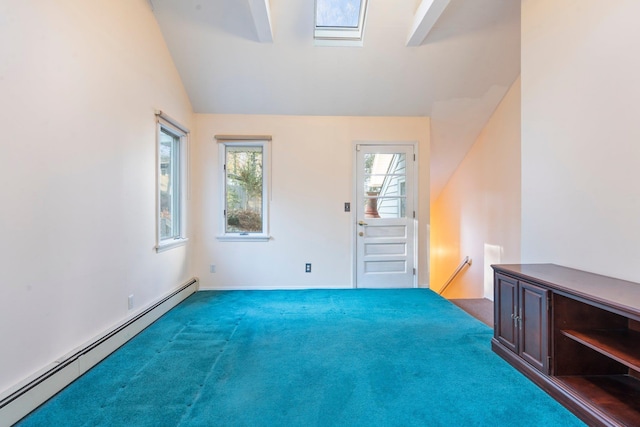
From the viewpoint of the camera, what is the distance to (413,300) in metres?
3.65

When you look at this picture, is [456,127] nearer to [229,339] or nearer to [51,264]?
[229,339]

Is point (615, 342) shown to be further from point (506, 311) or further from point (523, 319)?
point (506, 311)

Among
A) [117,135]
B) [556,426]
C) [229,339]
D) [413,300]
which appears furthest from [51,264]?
[413,300]

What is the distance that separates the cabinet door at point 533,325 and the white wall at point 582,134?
45 cm

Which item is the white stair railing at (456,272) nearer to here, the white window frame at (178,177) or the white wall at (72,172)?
the white window frame at (178,177)

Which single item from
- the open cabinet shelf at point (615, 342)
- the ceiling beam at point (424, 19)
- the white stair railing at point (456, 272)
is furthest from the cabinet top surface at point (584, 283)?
the white stair railing at point (456, 272)

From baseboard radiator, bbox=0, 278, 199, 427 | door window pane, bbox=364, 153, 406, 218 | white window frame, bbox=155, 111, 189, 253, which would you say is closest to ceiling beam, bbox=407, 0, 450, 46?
door window pane, bbox=364, 153, 406, 218

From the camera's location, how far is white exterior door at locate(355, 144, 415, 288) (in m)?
4.16

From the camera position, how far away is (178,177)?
3775 mm

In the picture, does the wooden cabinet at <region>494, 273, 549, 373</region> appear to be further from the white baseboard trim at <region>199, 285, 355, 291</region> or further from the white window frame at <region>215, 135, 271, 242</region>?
the white window frame at <region>215, 135, 271, 242</region>

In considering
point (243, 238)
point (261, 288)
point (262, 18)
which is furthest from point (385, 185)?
point (262, 18)

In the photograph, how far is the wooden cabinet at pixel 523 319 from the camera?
73.5 inches

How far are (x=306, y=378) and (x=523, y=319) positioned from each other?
1.53 m

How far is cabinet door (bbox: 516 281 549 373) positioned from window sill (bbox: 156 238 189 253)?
327cm
